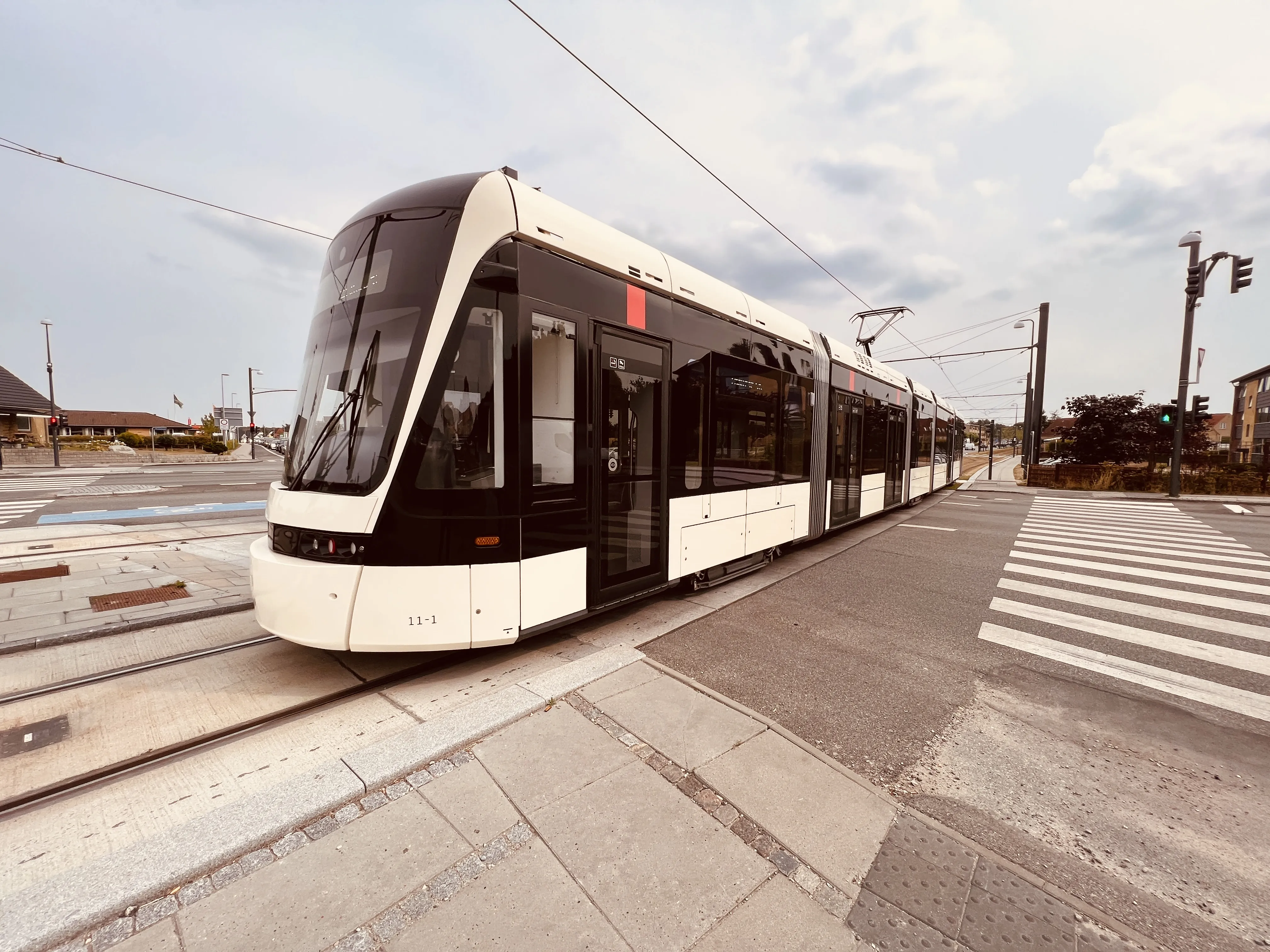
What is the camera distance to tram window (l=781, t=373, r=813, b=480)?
7121mm

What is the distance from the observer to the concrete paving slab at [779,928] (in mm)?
1865

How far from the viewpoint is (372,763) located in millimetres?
2816

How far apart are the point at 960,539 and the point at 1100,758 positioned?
795 cm

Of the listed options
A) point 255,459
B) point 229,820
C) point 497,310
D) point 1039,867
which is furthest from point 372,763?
point 255,459

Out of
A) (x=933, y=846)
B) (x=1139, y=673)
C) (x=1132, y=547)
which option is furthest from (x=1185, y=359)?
(x=933, y=846)

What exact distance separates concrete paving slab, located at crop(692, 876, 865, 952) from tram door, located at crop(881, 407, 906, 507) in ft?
36.7

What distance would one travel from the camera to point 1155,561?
27.8ft

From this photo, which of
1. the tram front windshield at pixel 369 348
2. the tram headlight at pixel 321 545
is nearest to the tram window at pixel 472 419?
the tram front windshield at pixel 369 348

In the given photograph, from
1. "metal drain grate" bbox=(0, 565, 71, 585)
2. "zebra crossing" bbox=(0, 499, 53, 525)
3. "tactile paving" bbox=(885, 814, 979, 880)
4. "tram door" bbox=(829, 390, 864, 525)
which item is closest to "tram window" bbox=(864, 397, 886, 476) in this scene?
"tram door" bbox=(829, 390, 864, 525)

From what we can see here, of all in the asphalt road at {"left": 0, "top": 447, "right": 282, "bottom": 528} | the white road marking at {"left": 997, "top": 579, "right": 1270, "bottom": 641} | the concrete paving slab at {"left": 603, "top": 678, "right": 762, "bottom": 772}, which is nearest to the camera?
the concrete paving slab at {"left": 603, "top": 678, "right": 762, "bottom": 772}

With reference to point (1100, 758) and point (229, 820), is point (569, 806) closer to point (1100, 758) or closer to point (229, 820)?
point (229, 820)

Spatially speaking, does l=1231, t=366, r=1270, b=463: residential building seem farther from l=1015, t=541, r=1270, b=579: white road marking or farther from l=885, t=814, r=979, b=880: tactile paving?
l=885, t=814, r=979, b=880: tactile paving

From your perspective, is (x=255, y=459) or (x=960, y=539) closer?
(x=960, y=539)

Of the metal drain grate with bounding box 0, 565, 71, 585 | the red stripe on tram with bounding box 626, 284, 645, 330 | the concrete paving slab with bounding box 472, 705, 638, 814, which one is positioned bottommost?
the concrete paving slab with bounding box 472, 705, 638, 814
